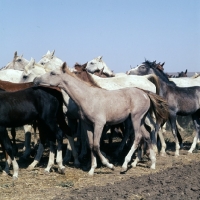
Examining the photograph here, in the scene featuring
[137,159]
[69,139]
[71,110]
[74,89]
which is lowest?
[137,159]

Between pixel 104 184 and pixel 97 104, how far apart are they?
64.9 inches

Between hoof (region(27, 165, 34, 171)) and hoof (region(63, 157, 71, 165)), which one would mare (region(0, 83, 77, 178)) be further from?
hoof (region(63, 157, 71, 165))

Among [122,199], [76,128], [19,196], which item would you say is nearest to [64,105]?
[76,128]

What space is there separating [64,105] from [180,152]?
3.80 metres

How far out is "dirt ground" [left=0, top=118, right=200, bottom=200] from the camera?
6.34 metres

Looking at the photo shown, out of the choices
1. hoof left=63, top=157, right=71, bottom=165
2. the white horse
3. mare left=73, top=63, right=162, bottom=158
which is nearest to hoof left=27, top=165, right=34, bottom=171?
hoof left=63, top=157, right=71, bottom=165

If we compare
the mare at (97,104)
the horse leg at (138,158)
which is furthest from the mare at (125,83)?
the mare at (97,104)

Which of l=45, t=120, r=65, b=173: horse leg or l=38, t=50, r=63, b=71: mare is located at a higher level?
l=38, t=50, r=63, b=71: mare

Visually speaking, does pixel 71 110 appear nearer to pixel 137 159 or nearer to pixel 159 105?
pixel 137 159

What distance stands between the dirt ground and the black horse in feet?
1.37

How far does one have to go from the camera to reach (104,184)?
24.7ft

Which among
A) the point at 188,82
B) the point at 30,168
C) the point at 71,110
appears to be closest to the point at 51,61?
the point at 188,82

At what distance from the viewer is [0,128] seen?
7691mm

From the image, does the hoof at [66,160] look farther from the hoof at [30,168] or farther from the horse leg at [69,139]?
the hoof at [30,168]
